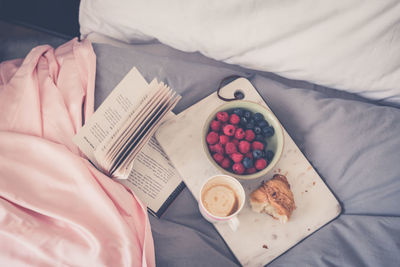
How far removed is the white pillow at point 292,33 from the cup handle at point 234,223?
0.40 metres

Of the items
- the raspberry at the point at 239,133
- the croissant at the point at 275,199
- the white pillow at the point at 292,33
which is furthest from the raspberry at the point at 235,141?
the white pillow at the point at 292,33

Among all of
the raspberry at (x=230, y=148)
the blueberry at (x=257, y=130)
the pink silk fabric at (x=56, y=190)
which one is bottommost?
the pink silk fabric at (x=56, y=190)

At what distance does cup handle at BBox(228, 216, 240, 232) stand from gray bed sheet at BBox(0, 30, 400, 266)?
0.06m

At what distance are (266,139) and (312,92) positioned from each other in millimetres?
215

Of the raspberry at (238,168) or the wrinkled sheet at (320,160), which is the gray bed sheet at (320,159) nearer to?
the wrinkled sheet at (320,160)

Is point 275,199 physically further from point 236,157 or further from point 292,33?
point 292,33

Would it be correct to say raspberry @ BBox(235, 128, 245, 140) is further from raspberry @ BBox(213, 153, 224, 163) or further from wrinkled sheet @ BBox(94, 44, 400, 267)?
wrinkled sheet @ BBox(94, 44, 400, 267)

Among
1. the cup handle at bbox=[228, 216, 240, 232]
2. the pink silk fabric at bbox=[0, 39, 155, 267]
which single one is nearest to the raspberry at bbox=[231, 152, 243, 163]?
the cup handle at bbox=[228, 216, 240, 232]

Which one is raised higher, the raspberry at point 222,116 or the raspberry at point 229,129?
the raspberry at point 222,116

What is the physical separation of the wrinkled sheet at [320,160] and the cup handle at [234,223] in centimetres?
6

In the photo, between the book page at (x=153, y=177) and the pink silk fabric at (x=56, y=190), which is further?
the book page at (x=153, y=177)

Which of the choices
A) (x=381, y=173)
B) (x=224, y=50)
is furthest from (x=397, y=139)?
(x=224, y=50)

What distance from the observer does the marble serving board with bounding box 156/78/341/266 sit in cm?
68

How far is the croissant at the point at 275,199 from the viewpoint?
0.65m
